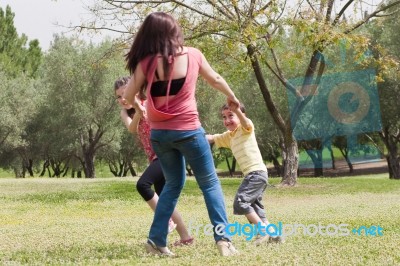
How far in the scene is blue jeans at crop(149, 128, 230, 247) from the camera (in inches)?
257

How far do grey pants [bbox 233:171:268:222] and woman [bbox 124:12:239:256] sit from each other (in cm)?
122

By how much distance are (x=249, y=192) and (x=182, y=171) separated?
1.42 metres

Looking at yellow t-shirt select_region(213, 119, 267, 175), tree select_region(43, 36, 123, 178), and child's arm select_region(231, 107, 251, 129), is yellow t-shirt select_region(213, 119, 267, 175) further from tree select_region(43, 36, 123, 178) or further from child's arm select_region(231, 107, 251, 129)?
tree select_region(43, 36, 123, 178)

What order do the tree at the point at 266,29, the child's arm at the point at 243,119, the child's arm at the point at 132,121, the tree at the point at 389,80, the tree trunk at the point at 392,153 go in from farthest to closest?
the tree trunk at the point at 392,153, the tree at the point at 389,80, the tree at the point at 266,29, the child's arm at the point at 132,121, the child's arm at the point at 243,119

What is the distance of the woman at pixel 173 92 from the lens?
643 cm

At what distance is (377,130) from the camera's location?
1871 inches

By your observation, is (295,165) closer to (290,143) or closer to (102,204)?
(290,143)

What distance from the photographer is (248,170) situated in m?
8.18

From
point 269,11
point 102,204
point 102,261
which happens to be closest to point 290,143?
point 269,11

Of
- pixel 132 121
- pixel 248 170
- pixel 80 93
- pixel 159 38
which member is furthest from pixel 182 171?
pixel 80 93

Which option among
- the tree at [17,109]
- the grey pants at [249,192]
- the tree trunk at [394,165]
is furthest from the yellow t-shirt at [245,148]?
the tree at [17,109]

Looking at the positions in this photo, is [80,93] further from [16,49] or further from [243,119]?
[243,119]

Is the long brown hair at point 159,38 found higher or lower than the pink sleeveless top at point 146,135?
higher

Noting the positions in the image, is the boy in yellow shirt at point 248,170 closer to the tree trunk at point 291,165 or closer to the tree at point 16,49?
the tree trunk at point 291,165
